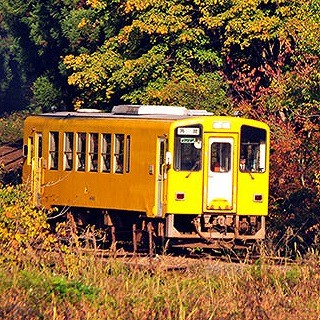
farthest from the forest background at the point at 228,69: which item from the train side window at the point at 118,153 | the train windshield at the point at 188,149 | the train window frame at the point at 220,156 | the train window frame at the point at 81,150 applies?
the train window frame at the point at 81,150

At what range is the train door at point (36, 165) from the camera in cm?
2555

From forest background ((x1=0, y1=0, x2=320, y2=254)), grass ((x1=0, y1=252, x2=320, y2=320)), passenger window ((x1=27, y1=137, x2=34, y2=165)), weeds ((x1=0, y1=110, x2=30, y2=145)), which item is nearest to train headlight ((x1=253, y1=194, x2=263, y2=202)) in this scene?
forest background ((x1=0, y1=0, x2=320, y2=254))

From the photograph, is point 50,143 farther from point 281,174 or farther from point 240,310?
point 240,310

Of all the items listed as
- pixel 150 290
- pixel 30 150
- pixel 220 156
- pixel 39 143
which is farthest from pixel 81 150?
pixel 150 290

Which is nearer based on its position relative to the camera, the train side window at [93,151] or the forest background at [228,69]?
the train side window at [93,151]

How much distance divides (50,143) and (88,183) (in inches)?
65.4

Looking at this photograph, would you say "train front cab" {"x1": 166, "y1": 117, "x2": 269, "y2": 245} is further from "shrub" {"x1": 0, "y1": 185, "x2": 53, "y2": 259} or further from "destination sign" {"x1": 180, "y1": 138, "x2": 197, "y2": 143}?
"shrub" {"x1": 0, "y1": 185, "x2": 53, "y2": 259}

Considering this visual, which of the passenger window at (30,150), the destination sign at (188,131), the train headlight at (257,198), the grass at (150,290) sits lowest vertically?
the train headlight at (257,198)

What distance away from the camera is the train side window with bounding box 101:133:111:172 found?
78.3ft

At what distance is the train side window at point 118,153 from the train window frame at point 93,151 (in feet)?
1.70

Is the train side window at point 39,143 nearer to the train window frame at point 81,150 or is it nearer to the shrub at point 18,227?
the train window frame at point 81,150

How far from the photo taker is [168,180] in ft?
74.1

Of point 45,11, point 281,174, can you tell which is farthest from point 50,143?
point 45,11

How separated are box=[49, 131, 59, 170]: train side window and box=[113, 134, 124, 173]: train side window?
1.94m
